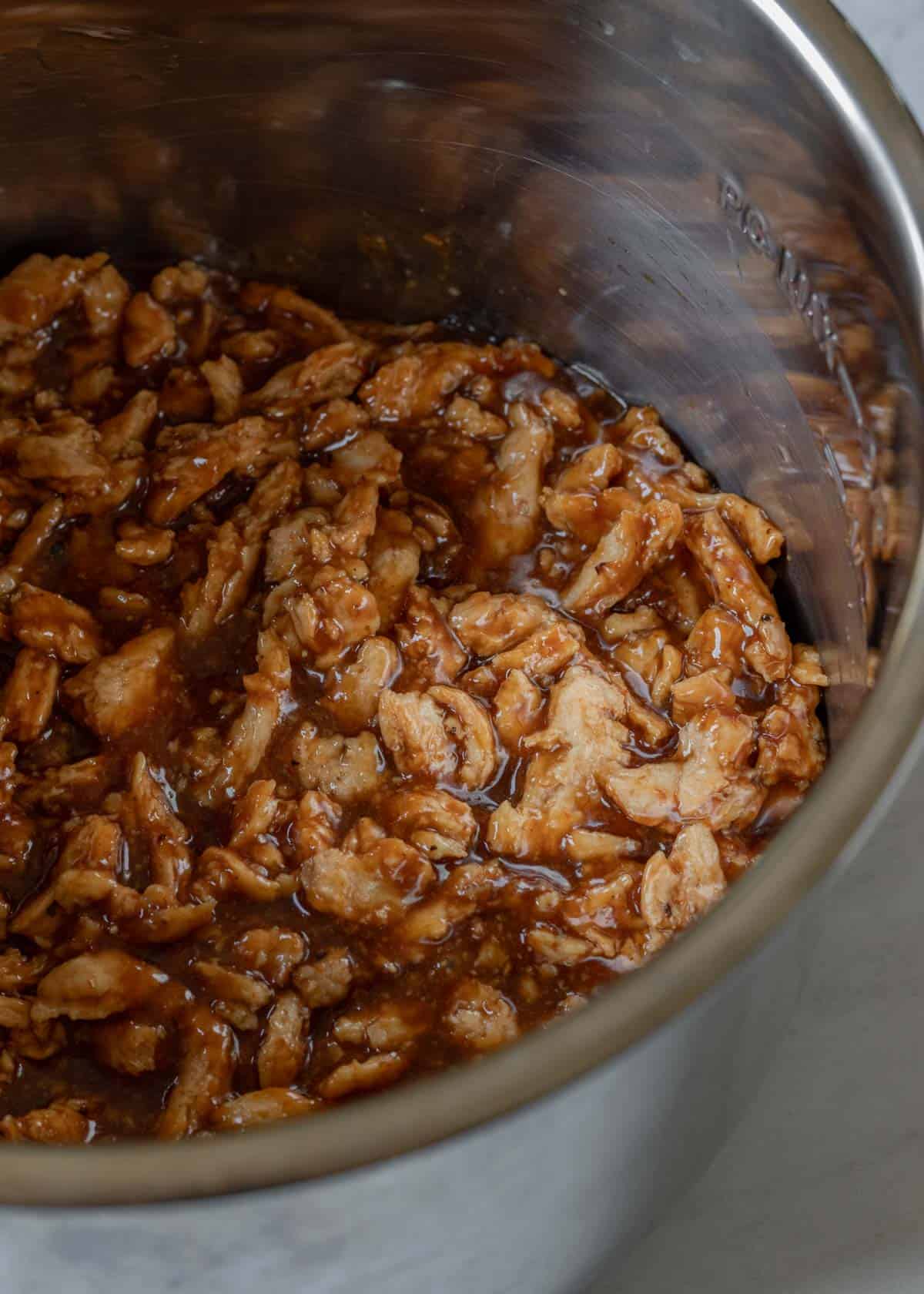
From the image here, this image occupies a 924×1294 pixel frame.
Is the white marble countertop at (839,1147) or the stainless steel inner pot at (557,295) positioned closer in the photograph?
the stainless steel inner pot at (557,295)

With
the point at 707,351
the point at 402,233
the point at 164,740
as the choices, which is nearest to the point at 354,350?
the point at 402,233

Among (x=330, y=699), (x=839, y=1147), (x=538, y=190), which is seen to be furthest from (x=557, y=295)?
(x=839, y=1147)

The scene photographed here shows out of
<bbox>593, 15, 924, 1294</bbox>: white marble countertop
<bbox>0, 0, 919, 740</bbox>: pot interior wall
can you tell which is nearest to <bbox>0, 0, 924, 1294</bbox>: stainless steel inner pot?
<bbox>0, 0, 919, 740</bbox>: pot interior wall

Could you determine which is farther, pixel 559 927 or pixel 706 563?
pixel 706 563

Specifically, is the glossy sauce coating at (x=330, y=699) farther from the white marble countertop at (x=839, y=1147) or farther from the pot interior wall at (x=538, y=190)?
the white marble countertop at (x=839, y=1147)

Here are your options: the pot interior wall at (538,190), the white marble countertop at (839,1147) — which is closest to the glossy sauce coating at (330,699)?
the pot interior wall at (538,190)

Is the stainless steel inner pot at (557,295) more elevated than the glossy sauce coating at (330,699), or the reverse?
the stainless steel inner pot at (557,295)

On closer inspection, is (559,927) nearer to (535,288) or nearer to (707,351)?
(707,351)

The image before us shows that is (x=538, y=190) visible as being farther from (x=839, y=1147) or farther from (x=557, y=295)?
(x=839, y=1147)
